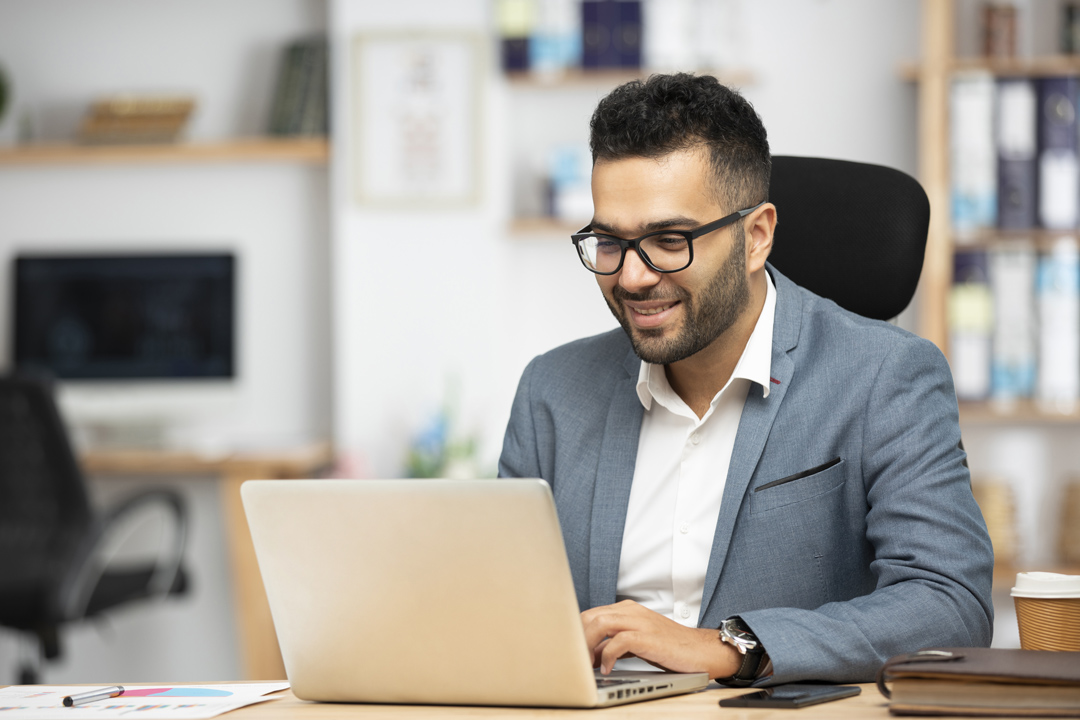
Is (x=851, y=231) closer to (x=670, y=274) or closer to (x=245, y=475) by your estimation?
(x=670, y=274)

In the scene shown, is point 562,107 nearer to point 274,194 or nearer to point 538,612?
point 274,194

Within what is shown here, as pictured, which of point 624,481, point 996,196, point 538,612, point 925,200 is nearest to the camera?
point 538,612

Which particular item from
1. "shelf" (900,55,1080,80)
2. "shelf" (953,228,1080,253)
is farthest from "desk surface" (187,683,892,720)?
"shelf" (900,55,1080,80)

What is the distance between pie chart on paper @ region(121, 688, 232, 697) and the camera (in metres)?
1.09

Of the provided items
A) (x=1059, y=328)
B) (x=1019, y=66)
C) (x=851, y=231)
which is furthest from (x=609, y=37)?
(x=851, y=231)

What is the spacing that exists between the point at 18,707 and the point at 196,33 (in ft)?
9.73

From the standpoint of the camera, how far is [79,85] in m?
3.63

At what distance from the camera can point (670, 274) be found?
1.33 m

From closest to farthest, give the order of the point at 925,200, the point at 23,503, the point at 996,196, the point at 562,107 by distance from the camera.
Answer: the point at 925,200, the point at 23,503, the point at 996,196, the point at 562,107

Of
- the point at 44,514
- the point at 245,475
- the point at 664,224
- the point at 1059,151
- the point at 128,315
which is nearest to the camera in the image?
the point at 664,224

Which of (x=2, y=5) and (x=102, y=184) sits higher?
(x=2, y=5)

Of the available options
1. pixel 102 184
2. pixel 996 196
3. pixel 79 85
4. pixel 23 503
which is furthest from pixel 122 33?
pixel 996 196

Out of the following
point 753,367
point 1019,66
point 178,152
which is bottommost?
point 753,367

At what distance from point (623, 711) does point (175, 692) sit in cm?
45
